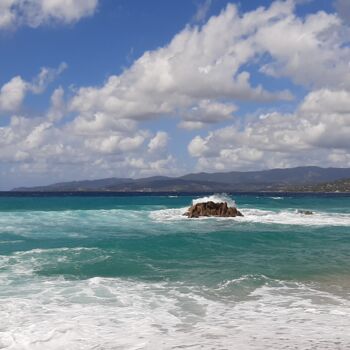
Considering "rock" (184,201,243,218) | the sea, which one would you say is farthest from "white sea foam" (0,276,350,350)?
"rock" (184,201,243,218)

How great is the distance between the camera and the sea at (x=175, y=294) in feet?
47.1

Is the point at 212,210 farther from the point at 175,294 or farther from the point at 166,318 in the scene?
the point at 166,318

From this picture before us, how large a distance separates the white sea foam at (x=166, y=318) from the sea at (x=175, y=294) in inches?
1.5

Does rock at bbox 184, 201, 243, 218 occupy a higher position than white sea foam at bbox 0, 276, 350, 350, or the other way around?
rock at bbox 184, 201, 243, 218

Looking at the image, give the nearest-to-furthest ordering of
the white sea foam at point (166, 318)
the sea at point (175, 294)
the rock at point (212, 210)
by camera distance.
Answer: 1. the white sea foam at point (166, 318)
2. the sea at point (175, 294)
3. the rock at point (212, 210)

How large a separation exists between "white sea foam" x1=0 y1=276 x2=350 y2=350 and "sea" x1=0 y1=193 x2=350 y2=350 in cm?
4

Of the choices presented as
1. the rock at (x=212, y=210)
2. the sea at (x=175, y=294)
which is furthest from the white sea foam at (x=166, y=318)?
the rock at (x=212, y=210)

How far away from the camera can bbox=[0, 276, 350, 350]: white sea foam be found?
13844mm

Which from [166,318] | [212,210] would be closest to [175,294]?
[166,318]

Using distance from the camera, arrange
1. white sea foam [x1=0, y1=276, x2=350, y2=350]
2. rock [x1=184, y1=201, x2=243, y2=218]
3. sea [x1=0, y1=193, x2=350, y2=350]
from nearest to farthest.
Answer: white sea foam [x1=0, y1=276, x2=350, y2=350] → sea [x1=0, y1=193, x2=350, y2=350] → rock [x1=184, y1=201, x2=243, y2=218]

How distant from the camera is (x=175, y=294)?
20.7 metres

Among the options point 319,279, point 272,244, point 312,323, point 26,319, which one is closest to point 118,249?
point 272,244

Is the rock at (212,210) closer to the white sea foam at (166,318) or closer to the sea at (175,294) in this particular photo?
the sea at (175,294)

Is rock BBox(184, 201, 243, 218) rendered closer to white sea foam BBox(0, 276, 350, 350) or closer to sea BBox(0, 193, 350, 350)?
sea BBox(0, 193, 350, 350)
